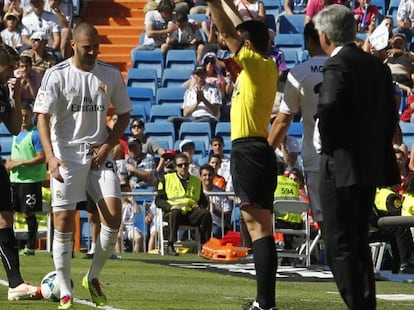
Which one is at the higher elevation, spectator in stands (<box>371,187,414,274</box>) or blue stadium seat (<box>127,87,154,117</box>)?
blue stadium seat (<box>127,87,154,117</box>)

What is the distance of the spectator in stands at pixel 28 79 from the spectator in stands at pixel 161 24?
→ 2565 millimetres

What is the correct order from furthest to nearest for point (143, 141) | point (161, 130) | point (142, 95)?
point (142, 95) < point (161, 130) < point (143, 141)

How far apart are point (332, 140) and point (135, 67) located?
55.2 ft

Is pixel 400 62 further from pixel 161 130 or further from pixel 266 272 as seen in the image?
pixel 266 272

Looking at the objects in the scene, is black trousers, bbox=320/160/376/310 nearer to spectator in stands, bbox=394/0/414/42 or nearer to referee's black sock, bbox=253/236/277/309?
referee's black sock, bbox=253/236/277/309

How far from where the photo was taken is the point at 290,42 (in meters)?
23.5

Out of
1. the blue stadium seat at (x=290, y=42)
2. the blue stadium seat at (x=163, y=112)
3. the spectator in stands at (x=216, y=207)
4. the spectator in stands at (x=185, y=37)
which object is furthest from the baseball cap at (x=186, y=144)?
the spectator in stands at (x=185, y=37)

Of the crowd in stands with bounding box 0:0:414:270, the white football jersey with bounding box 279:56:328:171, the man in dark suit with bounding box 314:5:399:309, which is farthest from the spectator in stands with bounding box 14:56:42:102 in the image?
the man in dark suit with bounding box 314:5:399:309

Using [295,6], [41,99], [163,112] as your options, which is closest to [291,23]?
[295,6]

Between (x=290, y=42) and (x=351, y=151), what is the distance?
15527mm

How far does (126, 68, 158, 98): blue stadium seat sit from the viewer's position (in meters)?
24.1

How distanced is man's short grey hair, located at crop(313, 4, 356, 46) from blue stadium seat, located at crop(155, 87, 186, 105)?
15080mm

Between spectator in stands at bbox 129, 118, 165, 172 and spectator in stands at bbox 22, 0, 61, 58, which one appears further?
spectator in stands at bbox 22, 0, 61, 58

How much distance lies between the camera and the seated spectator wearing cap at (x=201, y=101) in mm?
22188
